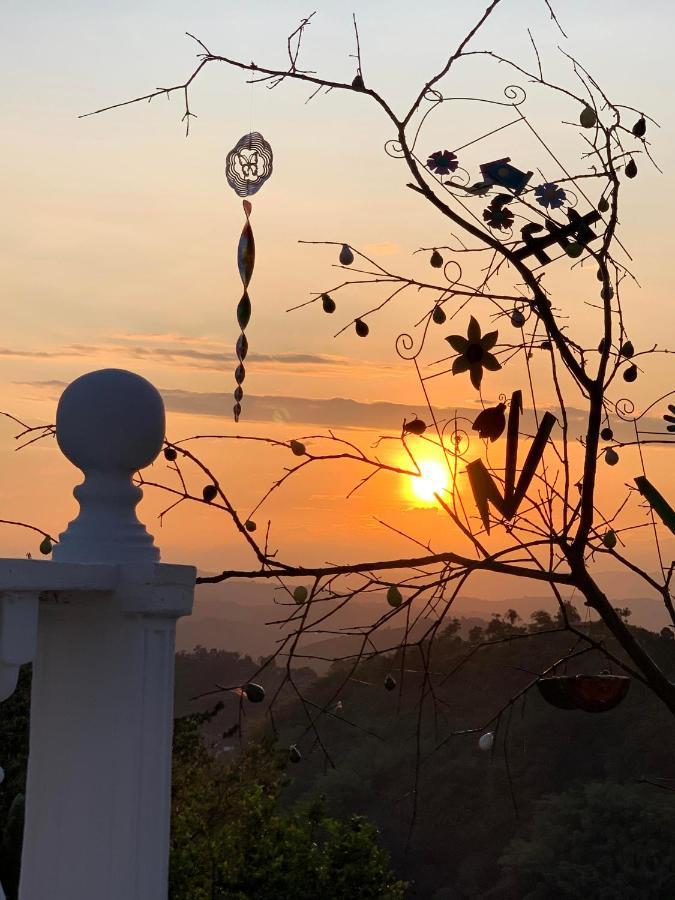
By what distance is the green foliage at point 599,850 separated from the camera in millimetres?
13266

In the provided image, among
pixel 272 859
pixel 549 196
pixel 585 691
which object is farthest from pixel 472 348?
pixel 272 859

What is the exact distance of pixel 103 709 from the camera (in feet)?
4.35

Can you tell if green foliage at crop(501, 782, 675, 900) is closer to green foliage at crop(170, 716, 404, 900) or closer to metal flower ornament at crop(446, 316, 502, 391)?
green foliage at crop(170, 716, 404, 900)

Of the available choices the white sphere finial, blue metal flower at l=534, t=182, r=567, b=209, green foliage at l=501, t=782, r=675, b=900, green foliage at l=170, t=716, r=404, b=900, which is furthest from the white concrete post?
green foliage at l=501, t=782, r=675, b=900

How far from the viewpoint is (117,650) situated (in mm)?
1330

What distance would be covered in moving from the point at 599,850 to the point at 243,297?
45.5 ft

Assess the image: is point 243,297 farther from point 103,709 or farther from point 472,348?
point 103,709

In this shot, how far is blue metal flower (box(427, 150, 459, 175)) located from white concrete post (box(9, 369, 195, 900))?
1.36 metres

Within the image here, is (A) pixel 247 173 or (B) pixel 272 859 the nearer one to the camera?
(A) pixel 247 173

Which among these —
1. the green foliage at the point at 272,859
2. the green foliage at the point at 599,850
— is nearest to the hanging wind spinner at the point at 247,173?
the green foliage at the point at 272,859

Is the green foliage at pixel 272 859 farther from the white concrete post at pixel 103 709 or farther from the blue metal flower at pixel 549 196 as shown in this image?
the white concrete post at pixel 103 709

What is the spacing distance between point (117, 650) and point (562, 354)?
1438mm

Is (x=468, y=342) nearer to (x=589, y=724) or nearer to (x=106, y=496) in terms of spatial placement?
(x=106, y=496)

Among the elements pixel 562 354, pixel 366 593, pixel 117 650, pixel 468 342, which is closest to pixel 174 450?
pixel 366 593
